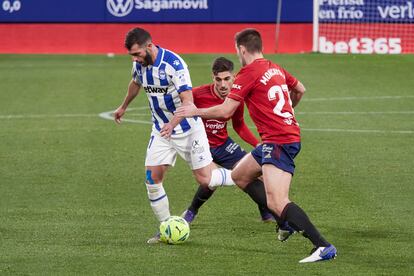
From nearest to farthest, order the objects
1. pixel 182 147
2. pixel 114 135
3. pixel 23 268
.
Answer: pixel 23 268 < pixel 182 147 < pixel 114 135

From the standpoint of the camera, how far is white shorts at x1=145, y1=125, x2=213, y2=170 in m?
11.5

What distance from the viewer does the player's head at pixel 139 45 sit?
11.1 m

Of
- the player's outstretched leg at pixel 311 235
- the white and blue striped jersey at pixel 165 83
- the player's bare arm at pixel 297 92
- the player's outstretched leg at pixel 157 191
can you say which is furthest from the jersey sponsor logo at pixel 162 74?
the player's outstretched leg at pixel 311 235

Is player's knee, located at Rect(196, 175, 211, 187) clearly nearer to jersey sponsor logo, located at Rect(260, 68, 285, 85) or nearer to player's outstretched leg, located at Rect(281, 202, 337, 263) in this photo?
player's outstretched leg, located at Rect(281, 202, 337, 263)

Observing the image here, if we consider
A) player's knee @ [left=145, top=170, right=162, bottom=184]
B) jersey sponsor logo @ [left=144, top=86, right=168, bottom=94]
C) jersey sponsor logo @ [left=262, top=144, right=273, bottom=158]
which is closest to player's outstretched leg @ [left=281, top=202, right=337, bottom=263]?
jersey sponsor logo @ [left=262, top=144, right=273, bottom=158]

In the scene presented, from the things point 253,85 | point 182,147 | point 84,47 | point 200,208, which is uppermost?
point 253,85

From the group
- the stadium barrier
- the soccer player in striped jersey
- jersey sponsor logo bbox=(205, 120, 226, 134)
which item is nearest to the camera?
the soccer player in striped jersey

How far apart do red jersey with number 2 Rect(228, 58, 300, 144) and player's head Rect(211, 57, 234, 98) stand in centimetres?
197

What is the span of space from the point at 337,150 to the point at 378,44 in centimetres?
1640

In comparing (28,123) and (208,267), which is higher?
(208,267)

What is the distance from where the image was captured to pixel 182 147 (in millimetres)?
11617

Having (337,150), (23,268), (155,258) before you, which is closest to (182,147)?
(155,258)

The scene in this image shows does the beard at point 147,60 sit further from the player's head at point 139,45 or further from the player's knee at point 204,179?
the player's knee at point 204,179

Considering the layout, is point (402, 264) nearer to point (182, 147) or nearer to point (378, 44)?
point (182, 147)
